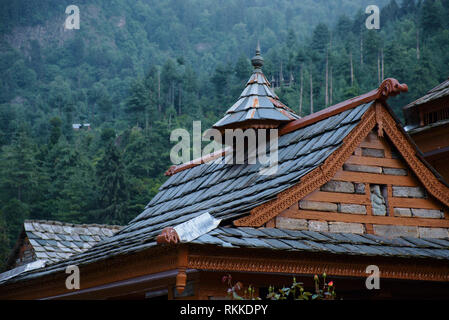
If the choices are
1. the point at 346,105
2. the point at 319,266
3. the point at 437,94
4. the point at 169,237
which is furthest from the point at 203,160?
the point at 169,237

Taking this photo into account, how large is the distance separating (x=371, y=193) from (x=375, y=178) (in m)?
0.22

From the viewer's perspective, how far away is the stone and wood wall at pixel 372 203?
9.72 meters

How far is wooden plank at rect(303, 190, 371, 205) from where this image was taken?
9767 mm

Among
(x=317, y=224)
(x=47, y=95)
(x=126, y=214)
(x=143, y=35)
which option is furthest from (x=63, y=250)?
(x=143, y=35)

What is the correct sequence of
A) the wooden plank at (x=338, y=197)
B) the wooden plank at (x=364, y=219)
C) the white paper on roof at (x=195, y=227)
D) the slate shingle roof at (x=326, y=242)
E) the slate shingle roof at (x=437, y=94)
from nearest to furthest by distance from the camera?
the white paper on roof at (x=195, y=227)
the slate shingle roof at (x=326, y=242)
the wooden plank at (x=364, y=219)
the wooden plank at (x=338, y=197)
the slate shingle roof at (x=437, y=94)

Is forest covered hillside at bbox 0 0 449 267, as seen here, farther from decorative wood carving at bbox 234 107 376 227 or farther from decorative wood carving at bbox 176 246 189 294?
decorative wood carving at bbox 176 246 189 294

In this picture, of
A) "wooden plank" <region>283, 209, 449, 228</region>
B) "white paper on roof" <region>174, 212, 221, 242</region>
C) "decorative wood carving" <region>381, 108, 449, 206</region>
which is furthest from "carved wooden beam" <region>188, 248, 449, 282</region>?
"decorative wood carving" <region>381, 108, 449, 206</region>

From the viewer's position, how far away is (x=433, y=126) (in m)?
15.7

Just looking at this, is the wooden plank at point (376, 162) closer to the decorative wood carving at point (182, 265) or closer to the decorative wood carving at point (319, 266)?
the decorative wood carving at point (319, 266)

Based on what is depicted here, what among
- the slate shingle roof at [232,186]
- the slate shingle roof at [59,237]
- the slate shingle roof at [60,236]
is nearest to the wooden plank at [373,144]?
the slate shingle roof at [232,186]

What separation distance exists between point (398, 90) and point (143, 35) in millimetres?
193468

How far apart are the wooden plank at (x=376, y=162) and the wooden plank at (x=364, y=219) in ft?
2.47
